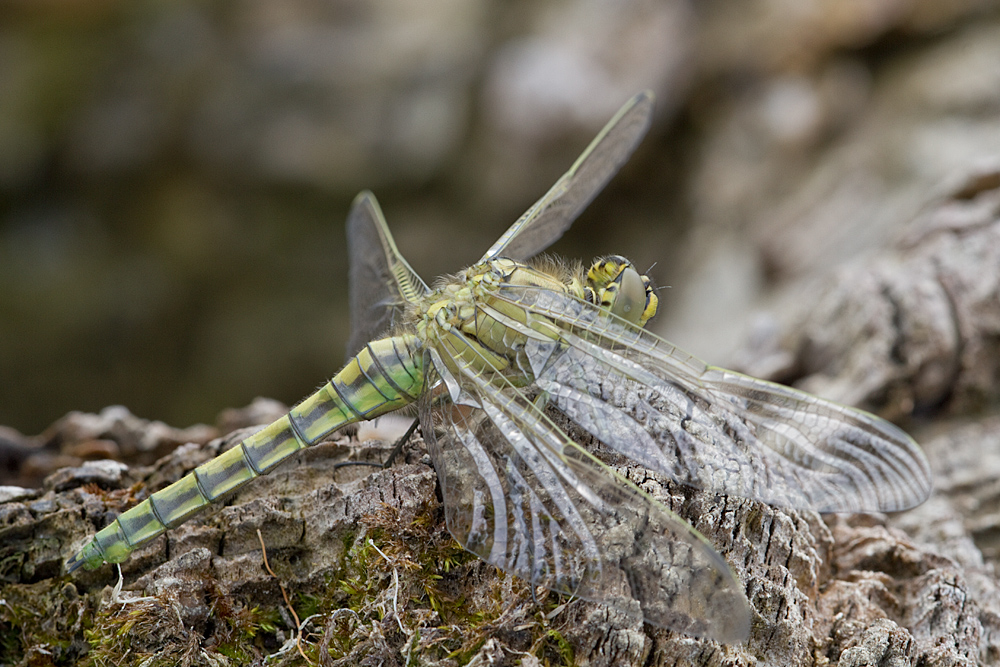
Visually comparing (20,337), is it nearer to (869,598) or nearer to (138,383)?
(138,383)

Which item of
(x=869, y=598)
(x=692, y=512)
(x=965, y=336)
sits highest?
(x=965, y=336)

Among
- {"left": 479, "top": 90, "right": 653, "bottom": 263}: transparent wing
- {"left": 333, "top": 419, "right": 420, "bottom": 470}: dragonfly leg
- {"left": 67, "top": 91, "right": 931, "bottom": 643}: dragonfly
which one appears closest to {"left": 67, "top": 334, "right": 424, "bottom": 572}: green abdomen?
{"left": 67, "top": 91, "right": 931, "bottom": 643}: dragonfly

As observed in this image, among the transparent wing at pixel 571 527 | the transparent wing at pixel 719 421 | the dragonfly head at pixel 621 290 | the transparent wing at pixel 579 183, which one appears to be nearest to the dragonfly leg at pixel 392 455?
the transparent wing at pixel 571 527

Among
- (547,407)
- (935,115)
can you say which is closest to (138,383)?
(547,407)

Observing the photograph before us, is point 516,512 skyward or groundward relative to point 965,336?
groundward

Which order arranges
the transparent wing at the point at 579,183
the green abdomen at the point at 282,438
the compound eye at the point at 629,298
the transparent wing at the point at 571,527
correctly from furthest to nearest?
the transparent wing at the point at 579,183
the compound eye at the point at 629,298
the green abdomen at the point at 282,438
the transparent wing at the point at 571,527

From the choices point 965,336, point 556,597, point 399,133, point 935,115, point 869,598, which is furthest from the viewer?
point 399,133

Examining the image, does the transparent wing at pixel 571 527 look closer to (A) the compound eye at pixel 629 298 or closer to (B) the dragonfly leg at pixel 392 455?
(B) the dragonfly leg at pixel 392 455

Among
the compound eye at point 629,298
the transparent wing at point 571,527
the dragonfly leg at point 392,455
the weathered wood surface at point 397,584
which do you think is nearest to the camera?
the transparent wing at point 571,527
